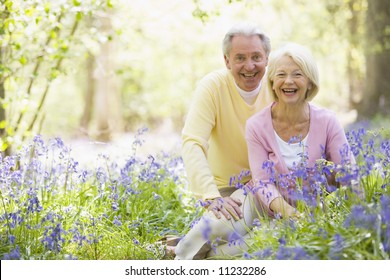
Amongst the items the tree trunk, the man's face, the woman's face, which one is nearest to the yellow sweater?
the man's face

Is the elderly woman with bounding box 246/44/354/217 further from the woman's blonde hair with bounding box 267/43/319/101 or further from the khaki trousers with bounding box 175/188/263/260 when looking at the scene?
the khaki trousers with bounding box 175/188/263/260

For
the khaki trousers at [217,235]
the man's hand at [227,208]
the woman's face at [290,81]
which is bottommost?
the khaki trousers at [217,235]

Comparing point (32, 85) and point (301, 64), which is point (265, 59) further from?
point (32, 85)

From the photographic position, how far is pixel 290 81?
12.0 ft

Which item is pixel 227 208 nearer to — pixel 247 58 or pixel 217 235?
pixel 217 235

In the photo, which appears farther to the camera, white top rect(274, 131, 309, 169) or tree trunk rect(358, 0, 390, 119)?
tree trunk rect(358, 0, 390, 119)

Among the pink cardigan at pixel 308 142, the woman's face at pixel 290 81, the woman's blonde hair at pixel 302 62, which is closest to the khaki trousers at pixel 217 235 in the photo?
the pink cardigan at pixel 308 142

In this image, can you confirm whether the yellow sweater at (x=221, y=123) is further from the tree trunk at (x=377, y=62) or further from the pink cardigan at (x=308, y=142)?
the tree trunk at (x=377, y=62)

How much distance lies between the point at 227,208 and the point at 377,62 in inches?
327

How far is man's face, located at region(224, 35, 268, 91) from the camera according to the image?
405cm

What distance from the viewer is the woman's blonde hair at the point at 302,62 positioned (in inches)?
144

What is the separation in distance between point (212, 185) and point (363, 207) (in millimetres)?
1231

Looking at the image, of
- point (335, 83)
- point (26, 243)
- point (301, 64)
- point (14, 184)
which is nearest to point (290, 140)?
Result: point (301, 64)

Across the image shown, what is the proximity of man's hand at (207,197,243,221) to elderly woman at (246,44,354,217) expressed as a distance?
0.15 m
